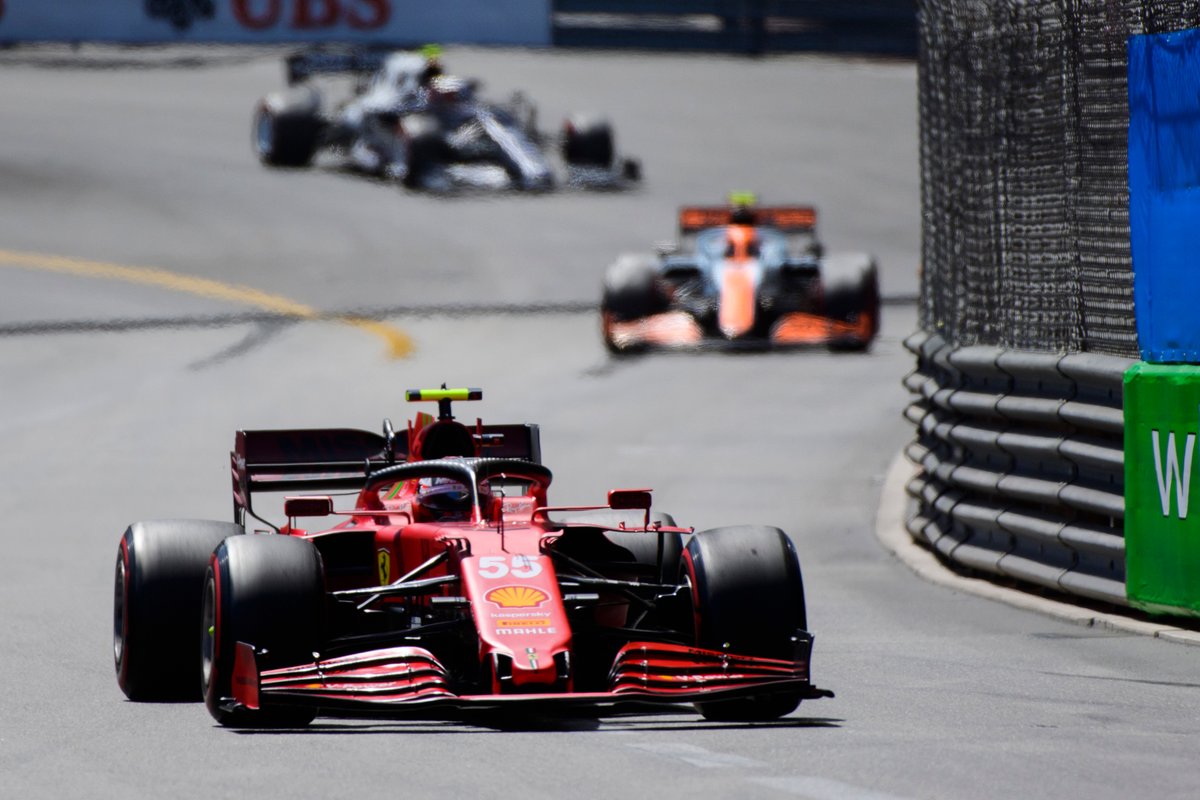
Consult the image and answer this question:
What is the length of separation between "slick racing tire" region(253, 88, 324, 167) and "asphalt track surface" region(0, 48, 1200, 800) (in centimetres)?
39

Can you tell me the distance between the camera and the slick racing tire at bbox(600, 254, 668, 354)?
2312 cm

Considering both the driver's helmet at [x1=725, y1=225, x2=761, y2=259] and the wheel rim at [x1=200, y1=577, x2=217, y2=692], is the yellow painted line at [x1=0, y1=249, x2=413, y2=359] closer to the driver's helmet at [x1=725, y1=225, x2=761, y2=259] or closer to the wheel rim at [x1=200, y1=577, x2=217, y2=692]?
the driver's helmet at [x1=725, y1=225, x2=761, y2=259]

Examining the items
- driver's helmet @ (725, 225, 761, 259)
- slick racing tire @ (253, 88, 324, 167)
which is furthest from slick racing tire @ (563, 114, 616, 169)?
driver's helmet @ (725, 225, 761, 259)

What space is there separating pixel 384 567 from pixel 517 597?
1292mm

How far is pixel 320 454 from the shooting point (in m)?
11.3

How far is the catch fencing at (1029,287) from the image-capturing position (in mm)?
12102

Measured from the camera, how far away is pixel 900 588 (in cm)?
1344

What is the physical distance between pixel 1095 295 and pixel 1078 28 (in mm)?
1471

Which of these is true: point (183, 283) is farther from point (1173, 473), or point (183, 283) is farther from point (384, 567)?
point (384, 567)

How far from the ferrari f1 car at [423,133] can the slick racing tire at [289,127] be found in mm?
15

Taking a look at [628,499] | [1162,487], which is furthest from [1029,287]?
[628,499]

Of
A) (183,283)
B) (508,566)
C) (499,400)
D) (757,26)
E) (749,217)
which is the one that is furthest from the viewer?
(757,26)

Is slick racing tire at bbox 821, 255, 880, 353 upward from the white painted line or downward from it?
upward

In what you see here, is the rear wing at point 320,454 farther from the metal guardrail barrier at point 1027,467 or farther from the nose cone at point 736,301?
the nose cone at point 736,301
